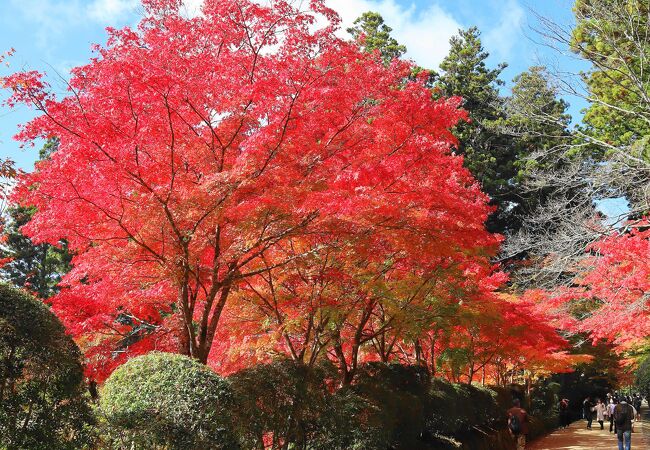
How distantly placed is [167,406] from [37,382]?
129 centimetres

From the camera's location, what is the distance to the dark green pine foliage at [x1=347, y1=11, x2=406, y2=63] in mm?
29656

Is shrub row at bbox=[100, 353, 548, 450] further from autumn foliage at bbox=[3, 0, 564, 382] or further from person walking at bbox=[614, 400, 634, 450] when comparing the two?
person walking at bbox=[614, 400, 634, 450]

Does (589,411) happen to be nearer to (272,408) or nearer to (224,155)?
(272,408)

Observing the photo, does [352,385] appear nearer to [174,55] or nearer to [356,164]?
[356,164]

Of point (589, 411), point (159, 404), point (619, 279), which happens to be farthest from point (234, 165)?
point (589, 411)

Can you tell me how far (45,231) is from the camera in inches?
313

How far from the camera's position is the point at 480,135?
32.6m

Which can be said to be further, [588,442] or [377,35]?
[377,35]

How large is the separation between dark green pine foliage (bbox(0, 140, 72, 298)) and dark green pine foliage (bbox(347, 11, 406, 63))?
56.8ft

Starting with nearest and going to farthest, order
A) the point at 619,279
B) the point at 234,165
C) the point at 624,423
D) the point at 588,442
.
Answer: the point at 234,165 < the point at 624,423 < the point at 619,279 < the point at 588,442

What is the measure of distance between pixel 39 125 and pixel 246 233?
10.1 ft

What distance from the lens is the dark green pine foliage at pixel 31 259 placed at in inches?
1164

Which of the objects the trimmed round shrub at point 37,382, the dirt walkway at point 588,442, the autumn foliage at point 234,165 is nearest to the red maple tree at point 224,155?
the autumn foliage at point 234,165

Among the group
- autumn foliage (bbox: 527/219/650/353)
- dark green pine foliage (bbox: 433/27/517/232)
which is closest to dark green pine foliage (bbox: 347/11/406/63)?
dark green pine foliage (bbox: 433/27/517/232)
